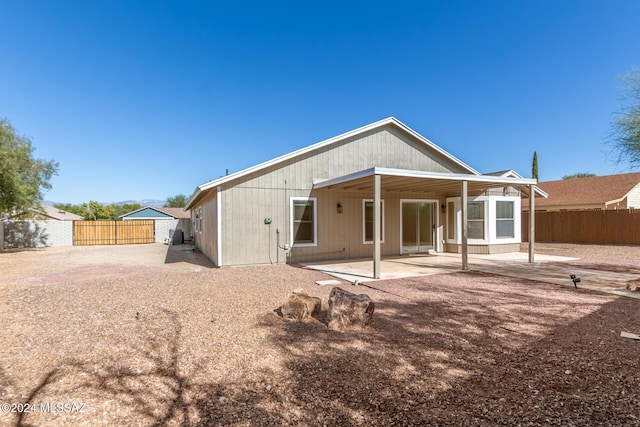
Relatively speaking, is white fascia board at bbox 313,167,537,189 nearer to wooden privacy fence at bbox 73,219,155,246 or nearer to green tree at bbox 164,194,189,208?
wooden privacy fence at bbox 73,219,155,246

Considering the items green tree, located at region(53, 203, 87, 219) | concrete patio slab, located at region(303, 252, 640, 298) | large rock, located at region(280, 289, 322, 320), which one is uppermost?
green tree, located at region(53, 203, 87, 219)

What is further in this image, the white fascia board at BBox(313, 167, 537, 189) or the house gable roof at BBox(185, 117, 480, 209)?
the house gable roof at BBox(185, 117, 480, 209)

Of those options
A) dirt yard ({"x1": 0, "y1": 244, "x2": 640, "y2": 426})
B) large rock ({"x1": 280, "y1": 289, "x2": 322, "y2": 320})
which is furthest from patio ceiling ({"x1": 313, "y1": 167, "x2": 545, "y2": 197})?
large rock ({"x1": 280, "y1": 289, "x2": 322, "y2": 320})

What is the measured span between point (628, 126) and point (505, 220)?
5351mm

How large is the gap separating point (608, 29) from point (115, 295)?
16410 mm

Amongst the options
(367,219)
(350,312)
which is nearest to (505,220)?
(367,219)

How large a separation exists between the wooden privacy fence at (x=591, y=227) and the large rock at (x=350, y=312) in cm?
1866

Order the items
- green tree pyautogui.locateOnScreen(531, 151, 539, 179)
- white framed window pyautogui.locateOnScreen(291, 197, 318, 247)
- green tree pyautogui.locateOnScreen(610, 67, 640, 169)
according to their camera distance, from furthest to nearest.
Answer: green tree pyautogui.locateOnScreen(531, 151, 539, 179)
white framed window pyautogui.locateOnScreen(291, 197, 318, 247)
green tree pyautogui.locateOnScreen(610, 67, 640, 169)

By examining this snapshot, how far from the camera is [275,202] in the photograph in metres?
10.4

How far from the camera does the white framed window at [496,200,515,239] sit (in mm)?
12820

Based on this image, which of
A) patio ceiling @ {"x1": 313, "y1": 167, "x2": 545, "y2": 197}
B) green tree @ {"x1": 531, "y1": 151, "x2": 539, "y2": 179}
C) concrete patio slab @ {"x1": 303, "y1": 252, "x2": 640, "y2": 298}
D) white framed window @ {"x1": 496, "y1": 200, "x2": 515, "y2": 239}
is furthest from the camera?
green tree @ {"x1": 531, "y1": 151, "x2": 539, "y2": 179}

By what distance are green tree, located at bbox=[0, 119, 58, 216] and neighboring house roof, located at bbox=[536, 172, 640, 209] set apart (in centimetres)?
3116

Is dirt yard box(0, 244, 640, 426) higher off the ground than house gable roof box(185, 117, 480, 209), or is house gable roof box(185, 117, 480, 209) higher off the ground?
house gable roof box(185, 117, 480, 209)

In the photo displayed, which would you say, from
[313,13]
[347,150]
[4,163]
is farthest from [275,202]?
[4,163]
